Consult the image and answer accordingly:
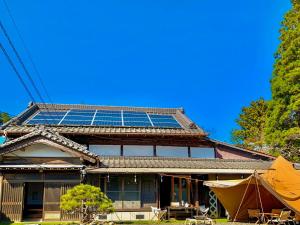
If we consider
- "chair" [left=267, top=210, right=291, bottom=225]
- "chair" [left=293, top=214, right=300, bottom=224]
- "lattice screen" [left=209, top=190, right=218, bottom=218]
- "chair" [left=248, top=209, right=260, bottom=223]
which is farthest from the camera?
"lattice screen" [left=209, top=190, right=218, bottom=218]

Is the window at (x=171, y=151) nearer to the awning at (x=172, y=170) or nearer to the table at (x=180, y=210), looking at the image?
the awning at (x=172, y=170)

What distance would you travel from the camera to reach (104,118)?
65.7 feet

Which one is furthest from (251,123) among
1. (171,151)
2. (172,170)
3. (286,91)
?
(172,170)

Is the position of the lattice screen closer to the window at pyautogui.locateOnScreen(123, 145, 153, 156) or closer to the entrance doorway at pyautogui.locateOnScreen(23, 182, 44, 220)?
the window at pyautogui.locateOnScreen(123, 145, 153, 156)

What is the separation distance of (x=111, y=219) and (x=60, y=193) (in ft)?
8.62

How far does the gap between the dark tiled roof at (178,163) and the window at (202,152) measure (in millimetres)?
754

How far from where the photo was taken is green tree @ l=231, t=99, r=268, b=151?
1247 inches

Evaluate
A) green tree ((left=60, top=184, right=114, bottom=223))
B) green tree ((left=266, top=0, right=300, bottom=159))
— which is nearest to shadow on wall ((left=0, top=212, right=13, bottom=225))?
green tree ((left=60, top=184, right=114, bottom=223))

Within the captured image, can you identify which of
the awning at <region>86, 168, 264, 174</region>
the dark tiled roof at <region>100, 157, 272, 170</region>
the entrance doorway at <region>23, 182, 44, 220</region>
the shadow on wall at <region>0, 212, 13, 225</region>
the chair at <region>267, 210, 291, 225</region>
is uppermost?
the dark tiled roof at <region>100, 157, 272, 170</region>

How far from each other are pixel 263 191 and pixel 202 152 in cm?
499

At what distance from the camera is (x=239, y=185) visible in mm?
13289

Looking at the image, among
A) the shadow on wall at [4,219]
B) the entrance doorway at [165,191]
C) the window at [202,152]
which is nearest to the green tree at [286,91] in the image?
the window at [202,152]

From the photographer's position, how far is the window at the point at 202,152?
18.1 m

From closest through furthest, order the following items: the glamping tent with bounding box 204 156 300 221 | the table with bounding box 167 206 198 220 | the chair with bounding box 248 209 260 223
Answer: the glamping tent with bounding box 204 156 300 221, the chair with bounding box 248 209 260 223, the table with bounding box 167 206 198 220
